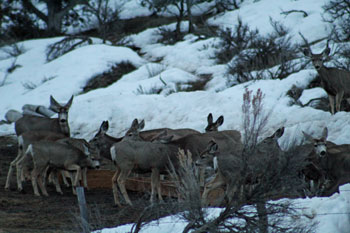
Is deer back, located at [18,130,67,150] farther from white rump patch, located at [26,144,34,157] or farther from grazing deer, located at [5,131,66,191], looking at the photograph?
white rump patch, located at [26,144,34,157]

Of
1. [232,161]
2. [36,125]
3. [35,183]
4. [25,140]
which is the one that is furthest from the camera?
[36,125]

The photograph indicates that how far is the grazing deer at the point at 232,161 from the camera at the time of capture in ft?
26.3

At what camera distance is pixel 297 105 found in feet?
59.3

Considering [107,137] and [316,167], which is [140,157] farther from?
[316,167]

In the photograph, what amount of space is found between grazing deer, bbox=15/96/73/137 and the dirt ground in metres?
2.29

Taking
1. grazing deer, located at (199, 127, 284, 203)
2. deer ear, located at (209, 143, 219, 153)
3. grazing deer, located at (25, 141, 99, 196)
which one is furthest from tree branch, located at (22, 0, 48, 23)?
deer ear, located at (209, 143, 219, 153)

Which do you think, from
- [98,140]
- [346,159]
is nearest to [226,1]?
[98,140]

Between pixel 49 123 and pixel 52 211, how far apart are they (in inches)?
224

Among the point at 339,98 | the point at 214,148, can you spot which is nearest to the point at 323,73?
the point at 339,98

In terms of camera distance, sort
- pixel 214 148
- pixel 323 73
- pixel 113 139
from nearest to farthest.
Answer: pixel 214 148, pixel 113 139, pixel 323 73

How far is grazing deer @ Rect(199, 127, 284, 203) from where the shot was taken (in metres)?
8.02

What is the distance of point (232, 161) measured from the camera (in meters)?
10.0

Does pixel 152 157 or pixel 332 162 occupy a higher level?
pixel 152 157

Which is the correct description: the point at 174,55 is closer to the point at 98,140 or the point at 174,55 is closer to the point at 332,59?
the point at 332,59
